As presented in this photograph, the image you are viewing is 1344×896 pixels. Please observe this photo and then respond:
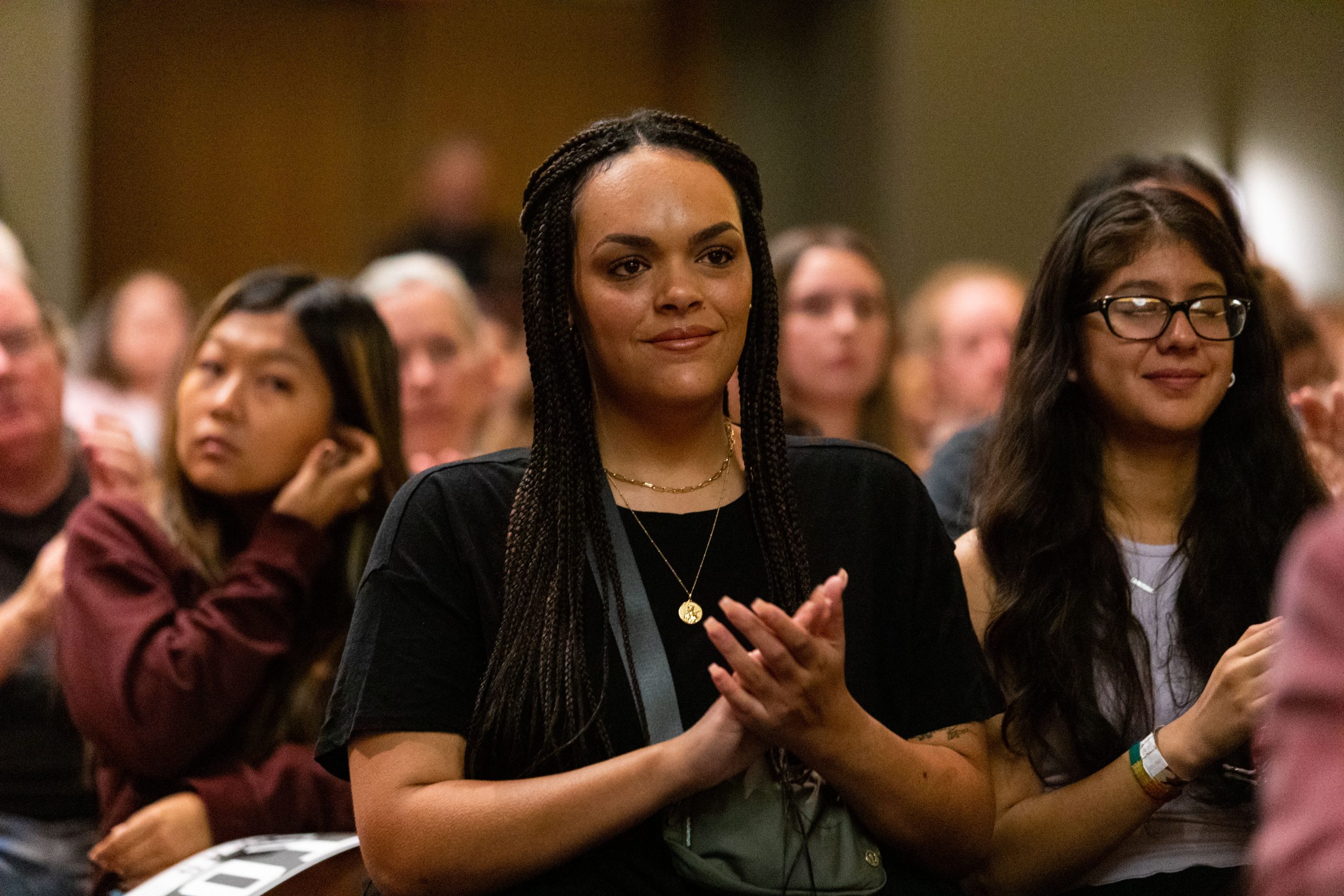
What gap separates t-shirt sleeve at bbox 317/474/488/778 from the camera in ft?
5.90

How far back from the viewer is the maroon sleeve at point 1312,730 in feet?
3.35

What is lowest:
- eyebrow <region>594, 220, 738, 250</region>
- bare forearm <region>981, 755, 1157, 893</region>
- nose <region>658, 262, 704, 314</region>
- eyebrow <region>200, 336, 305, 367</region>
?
bare forearm <region>981, 755, 1157, 893</region>

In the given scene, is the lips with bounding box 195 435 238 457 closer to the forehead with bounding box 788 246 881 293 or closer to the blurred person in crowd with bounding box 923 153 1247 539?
the blurred person in crowd with bounding box 923 153 1247 539

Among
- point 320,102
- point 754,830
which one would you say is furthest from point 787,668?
point 320,102

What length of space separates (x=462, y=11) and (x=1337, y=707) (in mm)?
7601

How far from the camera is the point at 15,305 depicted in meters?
3.09

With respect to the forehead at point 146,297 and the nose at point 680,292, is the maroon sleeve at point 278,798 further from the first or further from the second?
the forehead at point 146,297


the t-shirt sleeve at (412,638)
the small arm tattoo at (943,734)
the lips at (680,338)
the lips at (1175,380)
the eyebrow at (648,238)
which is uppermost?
the eyebrow at (648,238)

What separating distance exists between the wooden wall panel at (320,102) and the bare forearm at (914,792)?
6.36 m

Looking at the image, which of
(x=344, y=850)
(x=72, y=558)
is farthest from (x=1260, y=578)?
(x=72, y=558)

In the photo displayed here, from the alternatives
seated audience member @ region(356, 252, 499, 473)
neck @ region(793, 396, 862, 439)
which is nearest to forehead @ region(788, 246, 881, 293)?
neck @ region(793, 396, 862, 439)

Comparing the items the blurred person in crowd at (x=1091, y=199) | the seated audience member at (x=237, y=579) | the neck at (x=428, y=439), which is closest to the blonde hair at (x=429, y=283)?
the neck at (x=428, y=439)

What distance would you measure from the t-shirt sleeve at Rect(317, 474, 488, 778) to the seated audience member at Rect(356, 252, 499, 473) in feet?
5.84

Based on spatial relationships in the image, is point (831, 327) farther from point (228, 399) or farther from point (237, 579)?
point (237, 579)
